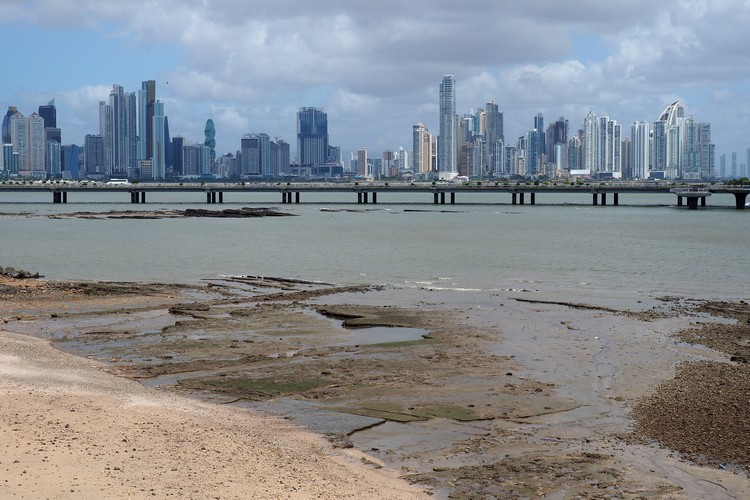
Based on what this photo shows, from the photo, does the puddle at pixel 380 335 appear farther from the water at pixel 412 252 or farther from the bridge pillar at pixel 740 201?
the bridge pillar at pixel 740 201

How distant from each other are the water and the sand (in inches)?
814

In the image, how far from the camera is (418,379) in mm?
17922

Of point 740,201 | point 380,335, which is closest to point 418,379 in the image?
point 380,335

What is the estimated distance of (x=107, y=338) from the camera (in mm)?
22422

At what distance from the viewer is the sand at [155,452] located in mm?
11000

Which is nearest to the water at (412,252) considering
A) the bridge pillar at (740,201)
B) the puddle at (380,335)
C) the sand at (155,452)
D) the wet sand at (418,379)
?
the wet sand at (418,379)

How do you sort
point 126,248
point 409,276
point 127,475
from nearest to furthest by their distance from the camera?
1. point 127,475
2. point 409,276
3. point 126,248

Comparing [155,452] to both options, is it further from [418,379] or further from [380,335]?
[380,335]

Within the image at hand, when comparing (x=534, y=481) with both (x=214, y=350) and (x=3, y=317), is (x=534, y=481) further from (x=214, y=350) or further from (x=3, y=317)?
(x=3, y=317)

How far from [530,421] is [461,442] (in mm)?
1754

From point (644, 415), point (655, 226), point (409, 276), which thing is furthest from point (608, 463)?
point (655, 226)

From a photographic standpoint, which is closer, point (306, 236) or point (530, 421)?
point (530, 421)

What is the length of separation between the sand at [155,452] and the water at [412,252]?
814 inches

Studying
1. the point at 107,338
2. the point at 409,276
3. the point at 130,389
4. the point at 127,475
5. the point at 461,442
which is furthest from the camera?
the point at 409,276
